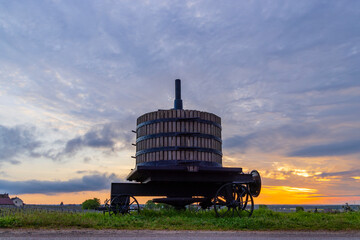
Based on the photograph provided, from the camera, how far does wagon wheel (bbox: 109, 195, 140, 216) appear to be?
15.8m

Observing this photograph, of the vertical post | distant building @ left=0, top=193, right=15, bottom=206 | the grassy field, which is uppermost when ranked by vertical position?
the vertical post

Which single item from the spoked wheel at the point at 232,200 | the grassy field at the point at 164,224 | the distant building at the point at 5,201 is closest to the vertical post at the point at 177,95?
the spoked wheel at the point at 232,200

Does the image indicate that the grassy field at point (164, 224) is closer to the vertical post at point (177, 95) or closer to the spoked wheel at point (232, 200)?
the spoked wheel at point (232, 200)

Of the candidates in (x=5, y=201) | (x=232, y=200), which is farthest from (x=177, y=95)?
(x=5, y=201)

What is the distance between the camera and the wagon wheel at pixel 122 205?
51.7ft

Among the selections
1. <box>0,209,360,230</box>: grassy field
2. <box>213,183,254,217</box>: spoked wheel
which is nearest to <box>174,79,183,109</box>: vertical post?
<box>213,183,254,217</box>: spoked wheel

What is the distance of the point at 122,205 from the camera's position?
1609cm

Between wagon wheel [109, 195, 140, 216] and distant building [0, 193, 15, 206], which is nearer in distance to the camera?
wagon wheel [109, 195, 140, 216]

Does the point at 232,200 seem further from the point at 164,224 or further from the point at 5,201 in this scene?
the point at 5,201

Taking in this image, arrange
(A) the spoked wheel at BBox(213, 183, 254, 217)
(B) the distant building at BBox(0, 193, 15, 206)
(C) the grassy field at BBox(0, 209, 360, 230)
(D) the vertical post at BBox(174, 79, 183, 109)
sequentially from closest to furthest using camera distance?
(C) the grassy field at BBox(0, 209, 360, 230), (A) the spoked wheel at BBox(213, 183, 254, 217), (D) the vertical post at BBox(174, 79, 183, 109), (B) the distant building at BBox(0, 193, 15, 206)

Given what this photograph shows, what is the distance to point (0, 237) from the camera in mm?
8711

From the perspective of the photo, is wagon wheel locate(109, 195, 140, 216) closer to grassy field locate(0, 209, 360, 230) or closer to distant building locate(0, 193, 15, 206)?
grassy field locate(0, 209, 360, 230)

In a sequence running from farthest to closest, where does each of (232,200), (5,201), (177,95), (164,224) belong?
(5,201), (177,95), (232,200), (164,224)

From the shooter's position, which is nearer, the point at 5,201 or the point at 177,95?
the point at 177,95
